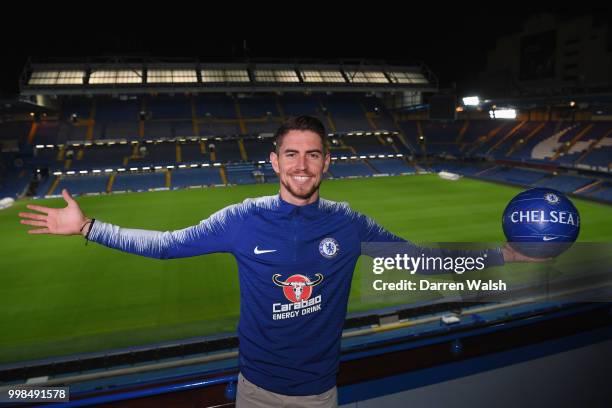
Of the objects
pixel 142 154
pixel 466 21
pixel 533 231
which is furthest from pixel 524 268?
pixel 466 21

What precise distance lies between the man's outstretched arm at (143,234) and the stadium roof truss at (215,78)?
4536cm

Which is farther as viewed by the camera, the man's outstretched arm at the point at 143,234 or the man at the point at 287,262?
the man's outstretched arm at the point at 143,234

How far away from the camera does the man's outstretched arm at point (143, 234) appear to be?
8.25 ft

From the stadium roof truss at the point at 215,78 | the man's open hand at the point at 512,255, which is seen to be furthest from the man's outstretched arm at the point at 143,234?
the stadium roof truss at the point at 215,78

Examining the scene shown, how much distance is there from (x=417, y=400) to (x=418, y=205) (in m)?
22.3

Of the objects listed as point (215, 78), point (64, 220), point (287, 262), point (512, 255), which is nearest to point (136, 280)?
point (64, 220)

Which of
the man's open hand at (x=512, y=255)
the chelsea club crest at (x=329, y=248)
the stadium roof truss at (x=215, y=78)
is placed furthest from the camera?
the stadium roof truss at (x=215, y=78)

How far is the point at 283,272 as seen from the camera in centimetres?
232

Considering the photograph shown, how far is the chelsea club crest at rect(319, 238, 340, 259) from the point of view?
2.40 meters

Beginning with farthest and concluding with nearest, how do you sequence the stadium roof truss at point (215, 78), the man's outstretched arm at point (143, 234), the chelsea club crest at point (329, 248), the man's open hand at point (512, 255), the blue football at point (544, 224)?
the stadium roof truss at point (215, 78) → the blue football at point (544, 224) → the man's open hand at point (512, 255) → the man's outstretched arm at point (143, 234) → the chelsea club crest at point (329, 248)

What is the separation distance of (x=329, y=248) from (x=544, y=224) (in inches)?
87.9

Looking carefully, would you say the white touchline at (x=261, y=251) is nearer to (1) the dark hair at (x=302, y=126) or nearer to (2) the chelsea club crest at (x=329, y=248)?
(2) the chelsea club crest at (x=329, y=248)

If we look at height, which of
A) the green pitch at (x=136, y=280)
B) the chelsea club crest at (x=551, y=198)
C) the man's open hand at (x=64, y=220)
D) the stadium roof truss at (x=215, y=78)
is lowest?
the green pitch at (x=136, y=280)

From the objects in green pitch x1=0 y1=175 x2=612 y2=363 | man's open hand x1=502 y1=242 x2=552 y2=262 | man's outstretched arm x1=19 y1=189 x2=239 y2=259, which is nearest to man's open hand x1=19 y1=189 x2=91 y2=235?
man's outstretched arm x1=19 y1=189 x2=239 y2=259
